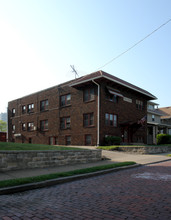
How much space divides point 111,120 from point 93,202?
2004cm

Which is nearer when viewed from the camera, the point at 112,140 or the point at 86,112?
the point at 112,140

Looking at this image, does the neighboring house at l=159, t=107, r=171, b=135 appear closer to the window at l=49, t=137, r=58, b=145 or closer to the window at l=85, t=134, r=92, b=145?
the window at l=85, t=134, r=92, b=145

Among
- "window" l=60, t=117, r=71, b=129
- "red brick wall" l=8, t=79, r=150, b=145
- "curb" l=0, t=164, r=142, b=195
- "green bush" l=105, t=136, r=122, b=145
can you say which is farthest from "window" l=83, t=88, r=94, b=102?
"curb" l=0, t=164, r=142, b=195

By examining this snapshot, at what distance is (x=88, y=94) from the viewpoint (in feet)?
82.0

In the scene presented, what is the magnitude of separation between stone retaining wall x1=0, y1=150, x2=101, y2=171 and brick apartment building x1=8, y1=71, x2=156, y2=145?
10604mm

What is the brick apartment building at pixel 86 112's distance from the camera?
2380cm

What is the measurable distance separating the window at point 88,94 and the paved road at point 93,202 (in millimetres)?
17704

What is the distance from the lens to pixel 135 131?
2825 cm

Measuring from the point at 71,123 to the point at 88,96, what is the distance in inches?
162

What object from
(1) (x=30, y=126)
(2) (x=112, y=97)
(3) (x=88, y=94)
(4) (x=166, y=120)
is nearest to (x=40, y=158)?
(3) (x=88, y=94)

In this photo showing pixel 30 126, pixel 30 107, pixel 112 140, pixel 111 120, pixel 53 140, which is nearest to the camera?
pixel 112 140

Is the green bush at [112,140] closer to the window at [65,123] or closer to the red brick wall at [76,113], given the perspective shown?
the red brick wall at [76,113]

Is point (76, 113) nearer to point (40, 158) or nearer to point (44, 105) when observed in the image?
point (44, 105)

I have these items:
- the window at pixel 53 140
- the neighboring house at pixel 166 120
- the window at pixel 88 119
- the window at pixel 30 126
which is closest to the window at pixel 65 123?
the window at pixel 53 140
